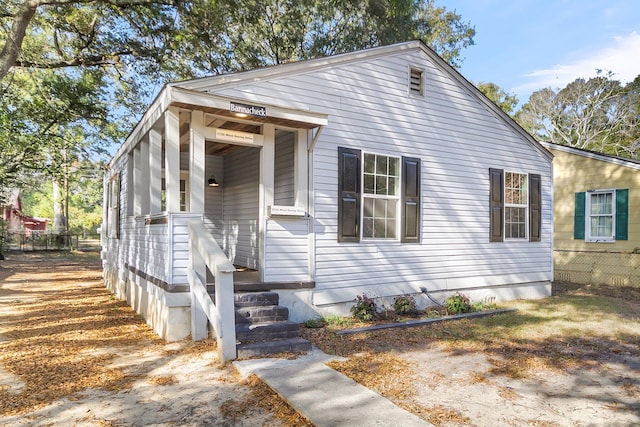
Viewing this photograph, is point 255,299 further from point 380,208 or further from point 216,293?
point 380,208

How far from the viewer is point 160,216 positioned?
5.70 m

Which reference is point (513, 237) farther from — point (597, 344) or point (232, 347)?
point (232, 347)

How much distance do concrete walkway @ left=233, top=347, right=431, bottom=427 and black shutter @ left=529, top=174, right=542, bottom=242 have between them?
676cm

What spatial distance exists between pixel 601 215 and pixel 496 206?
5113 millimetres

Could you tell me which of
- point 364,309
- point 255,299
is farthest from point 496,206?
point 255,299

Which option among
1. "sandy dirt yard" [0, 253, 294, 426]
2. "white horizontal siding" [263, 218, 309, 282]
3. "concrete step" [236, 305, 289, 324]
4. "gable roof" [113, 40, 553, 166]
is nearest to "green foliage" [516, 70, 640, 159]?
"gable roof" [113, 40, 553, 166]

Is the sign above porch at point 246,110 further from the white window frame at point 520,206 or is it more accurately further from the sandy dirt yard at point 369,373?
the white window frame at point 520,206

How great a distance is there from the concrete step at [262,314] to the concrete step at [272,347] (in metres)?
0.53

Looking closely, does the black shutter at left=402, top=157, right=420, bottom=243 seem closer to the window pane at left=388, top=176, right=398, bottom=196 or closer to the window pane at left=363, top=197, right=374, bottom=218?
the window pane at left=388, top=176, right=398, bottom=196

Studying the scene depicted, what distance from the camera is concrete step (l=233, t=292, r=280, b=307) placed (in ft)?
18.5

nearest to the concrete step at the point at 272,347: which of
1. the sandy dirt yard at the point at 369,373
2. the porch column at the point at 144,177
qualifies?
the sandy dirt yard at the point at 369,373

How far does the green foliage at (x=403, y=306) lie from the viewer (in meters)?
7.10

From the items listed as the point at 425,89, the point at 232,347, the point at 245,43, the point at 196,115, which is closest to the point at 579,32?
the point at 245,43

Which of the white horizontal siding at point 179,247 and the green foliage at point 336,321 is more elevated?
the white horizontal siding at point 179,247
